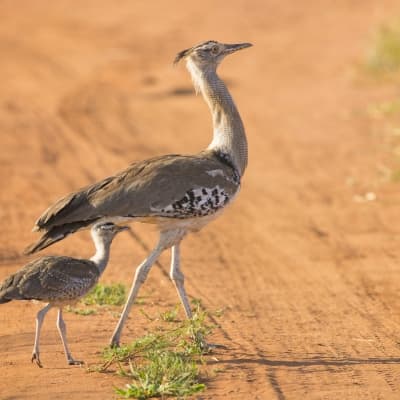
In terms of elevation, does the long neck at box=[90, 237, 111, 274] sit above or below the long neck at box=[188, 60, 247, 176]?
below

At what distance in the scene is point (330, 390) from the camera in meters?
5.79

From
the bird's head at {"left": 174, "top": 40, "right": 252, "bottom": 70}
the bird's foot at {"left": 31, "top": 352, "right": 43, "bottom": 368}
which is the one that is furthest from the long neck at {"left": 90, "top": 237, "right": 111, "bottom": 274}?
the bird's head at {"left": 174, "top": 40, "right": 252, "bottom": 70}

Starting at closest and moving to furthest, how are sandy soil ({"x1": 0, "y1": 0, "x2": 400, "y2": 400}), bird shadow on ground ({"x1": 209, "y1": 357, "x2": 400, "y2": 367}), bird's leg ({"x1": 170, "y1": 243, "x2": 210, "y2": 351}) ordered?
1. bird shadow on ground ({"x1": 209, "y1": 357, "x2": 400, "y2": 367})
2. sandy soil ({"x1": 0, "y1": 0, "x2": 400, "y2": 400})
3. bird's leg ({"x1": 170, "y1": 243, "x2": 210, "y2": 351})

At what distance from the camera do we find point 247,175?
1265cm

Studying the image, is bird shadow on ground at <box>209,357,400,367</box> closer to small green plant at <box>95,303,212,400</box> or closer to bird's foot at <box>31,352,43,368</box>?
small green plant at <box>95,303,212,400</box>

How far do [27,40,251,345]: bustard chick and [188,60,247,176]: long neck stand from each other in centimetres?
3

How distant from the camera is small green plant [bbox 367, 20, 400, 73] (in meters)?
16.8

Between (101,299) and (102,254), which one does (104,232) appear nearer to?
(102,254)

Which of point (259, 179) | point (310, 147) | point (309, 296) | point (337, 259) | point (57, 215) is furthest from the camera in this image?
point (310, 147)

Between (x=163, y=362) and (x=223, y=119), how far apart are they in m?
2.24

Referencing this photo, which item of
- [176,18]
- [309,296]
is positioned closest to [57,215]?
[309,296]

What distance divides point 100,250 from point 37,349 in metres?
0.90

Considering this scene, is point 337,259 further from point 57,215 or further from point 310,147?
point 310,147

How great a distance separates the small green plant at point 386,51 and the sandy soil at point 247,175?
34 cm
